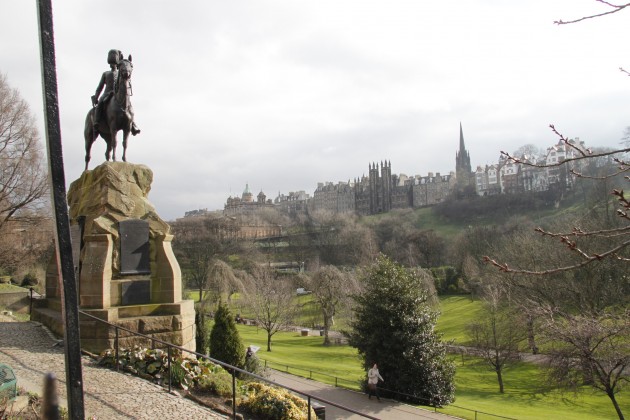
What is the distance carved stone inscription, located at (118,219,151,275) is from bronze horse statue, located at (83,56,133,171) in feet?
7.02

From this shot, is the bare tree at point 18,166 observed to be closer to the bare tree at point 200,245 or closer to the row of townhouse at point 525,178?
the bare tree at point 200,245

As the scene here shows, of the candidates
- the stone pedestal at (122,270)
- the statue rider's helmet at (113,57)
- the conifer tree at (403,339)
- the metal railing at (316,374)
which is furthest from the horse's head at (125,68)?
the metal railing at (316,374)

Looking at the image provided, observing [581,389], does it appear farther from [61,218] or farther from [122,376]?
[61,218]

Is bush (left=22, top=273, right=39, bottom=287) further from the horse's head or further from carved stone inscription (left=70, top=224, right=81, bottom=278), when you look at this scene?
the horse's head

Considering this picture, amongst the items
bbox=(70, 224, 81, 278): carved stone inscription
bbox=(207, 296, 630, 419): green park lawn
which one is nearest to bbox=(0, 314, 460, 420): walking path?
bbox=(70, 224, 81, 278): carved stone inscription

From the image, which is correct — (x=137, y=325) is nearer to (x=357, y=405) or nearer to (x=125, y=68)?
(x=125, y=68)

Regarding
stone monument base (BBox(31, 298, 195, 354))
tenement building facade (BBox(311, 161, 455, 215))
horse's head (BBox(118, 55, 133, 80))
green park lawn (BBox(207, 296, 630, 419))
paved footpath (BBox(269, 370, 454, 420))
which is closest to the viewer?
stone monument base (BBox(31, 298, 195, 354))

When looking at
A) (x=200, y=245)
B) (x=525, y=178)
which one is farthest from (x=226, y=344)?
(x=525, y=178)

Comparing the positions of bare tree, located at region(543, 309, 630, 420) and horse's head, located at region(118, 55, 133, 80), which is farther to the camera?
bare tree, located at region(543, 309, 630, 420)

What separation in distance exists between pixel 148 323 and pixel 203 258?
5741 centimetres

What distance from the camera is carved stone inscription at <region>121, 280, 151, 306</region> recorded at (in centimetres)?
1141

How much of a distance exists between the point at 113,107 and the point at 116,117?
26 centimetres

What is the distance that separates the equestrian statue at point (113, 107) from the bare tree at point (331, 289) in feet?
97.4

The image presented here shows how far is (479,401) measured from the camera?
72.3 feet
